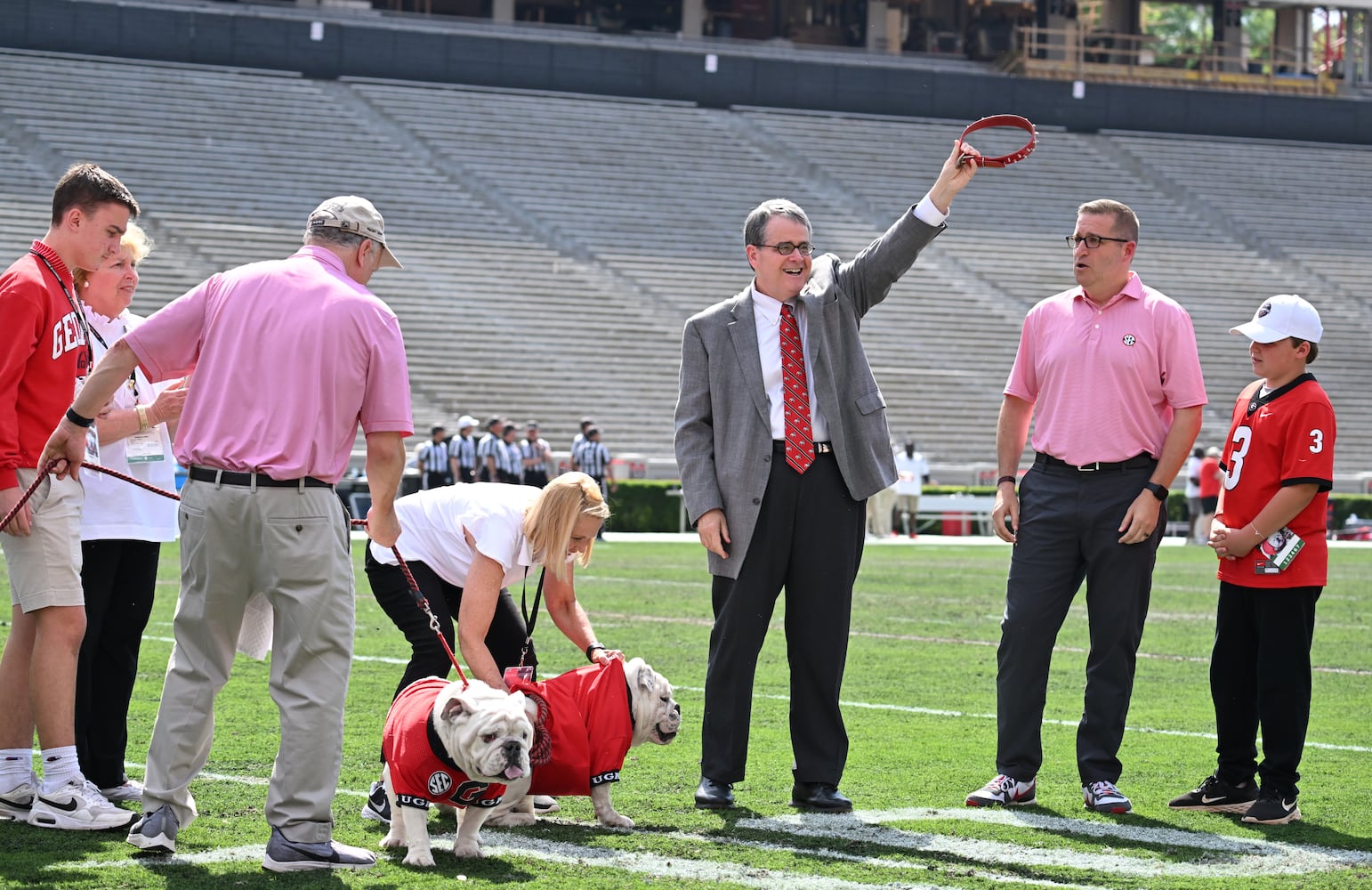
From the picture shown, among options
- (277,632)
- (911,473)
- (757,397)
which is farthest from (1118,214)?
(911,473)

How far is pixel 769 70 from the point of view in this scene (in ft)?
155

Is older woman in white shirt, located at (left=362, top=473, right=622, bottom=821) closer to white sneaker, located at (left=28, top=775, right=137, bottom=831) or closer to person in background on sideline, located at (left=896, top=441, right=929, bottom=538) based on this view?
white sneaker, located at (left=28, top=775, right=137, bottom=831)

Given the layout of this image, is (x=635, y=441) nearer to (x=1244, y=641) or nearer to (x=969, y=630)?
(x=969, y=630)

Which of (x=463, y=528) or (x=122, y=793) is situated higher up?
(x=463, y=528)

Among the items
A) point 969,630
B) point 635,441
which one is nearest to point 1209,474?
point 635,441

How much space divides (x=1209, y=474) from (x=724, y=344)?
21908 millimetres

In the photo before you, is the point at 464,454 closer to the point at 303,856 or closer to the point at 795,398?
the point at 795,398

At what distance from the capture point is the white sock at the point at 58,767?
5250mm

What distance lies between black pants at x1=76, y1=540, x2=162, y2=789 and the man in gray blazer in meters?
2.04

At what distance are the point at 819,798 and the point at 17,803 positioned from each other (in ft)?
8.88

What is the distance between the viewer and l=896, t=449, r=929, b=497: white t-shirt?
28.1 m

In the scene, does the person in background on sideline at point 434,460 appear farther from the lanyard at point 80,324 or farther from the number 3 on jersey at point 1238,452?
the number 3 on jersey at point 1238,452

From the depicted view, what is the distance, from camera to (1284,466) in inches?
237

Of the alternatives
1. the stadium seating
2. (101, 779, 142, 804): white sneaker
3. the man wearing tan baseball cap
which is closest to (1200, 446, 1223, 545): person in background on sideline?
the stadium seating
